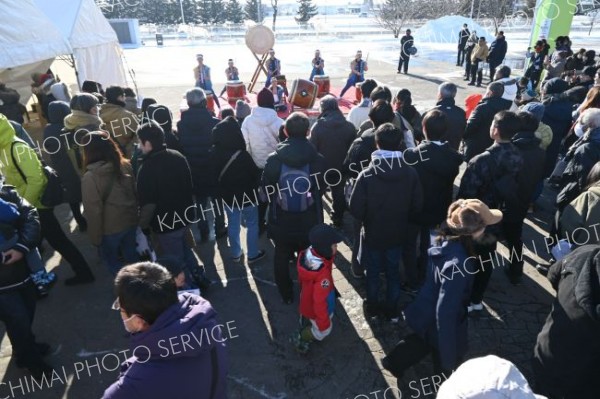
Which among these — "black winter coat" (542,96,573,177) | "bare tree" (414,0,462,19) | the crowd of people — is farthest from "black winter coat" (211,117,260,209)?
"bare tree" (414,0,462,19)

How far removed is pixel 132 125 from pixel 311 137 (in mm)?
2369

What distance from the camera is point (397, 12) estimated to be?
4247 centimetres

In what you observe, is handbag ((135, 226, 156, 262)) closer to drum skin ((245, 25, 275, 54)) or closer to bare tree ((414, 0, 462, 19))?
drum skin ((245, 25, 275, 54))

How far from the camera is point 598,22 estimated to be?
42188 mm

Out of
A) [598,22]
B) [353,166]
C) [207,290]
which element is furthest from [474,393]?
[598,22]

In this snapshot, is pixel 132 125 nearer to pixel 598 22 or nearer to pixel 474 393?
pixel 474 393

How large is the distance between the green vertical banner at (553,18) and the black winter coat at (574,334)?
14.8 meters

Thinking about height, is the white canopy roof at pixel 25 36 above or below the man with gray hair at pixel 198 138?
above

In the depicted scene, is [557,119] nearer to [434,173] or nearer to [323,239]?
[434,173]

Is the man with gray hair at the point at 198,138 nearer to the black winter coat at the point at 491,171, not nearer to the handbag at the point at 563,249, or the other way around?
the black winter coat at the point at 491,171

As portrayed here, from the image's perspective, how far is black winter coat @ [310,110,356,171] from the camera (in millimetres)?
4801

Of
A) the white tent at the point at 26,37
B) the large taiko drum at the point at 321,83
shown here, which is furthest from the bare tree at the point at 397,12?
the white tent at the point at 26,37

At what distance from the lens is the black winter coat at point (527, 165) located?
378 cm

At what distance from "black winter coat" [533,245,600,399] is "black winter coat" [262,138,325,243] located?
6.65 ft
